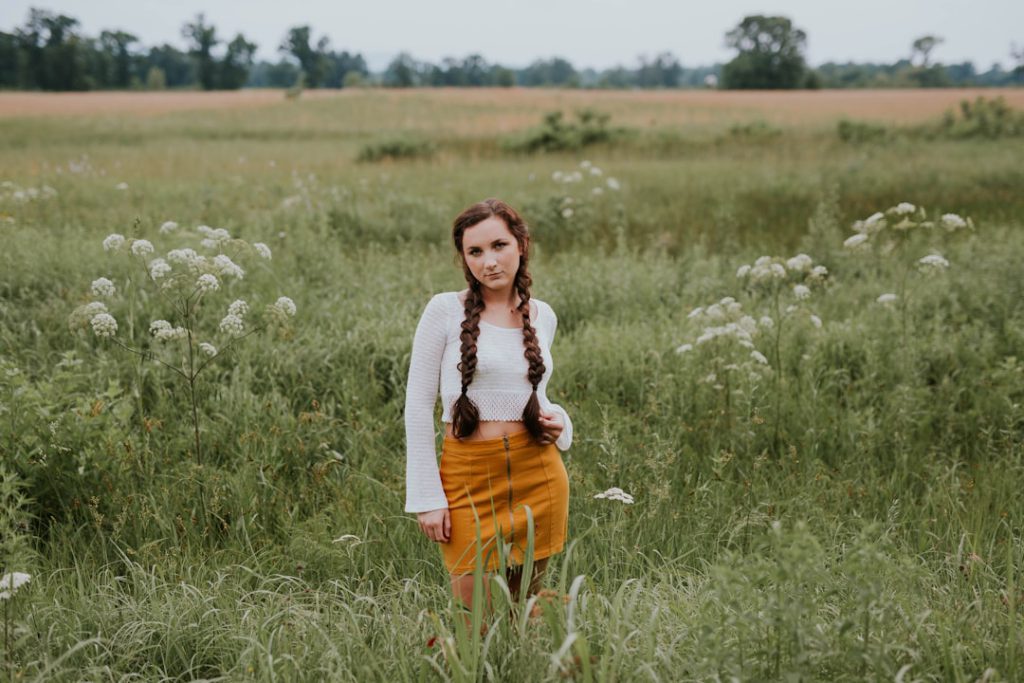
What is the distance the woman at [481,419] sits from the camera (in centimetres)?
268

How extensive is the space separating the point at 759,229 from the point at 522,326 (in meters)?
9.46

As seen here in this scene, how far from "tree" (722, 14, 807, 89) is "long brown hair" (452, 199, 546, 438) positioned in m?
82.1

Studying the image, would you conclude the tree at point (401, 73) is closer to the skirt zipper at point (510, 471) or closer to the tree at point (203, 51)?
the tree at point (203, 51)

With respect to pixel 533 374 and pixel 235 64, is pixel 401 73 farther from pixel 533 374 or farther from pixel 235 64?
pixel 533 374

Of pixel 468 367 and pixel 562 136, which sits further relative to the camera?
pixel 562 136

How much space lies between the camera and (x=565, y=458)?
178 inches

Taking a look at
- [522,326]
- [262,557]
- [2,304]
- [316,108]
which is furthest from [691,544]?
[316,108]

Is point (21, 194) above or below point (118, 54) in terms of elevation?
below

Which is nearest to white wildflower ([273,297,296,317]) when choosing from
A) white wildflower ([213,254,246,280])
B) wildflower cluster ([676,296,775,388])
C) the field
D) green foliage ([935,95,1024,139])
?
the field

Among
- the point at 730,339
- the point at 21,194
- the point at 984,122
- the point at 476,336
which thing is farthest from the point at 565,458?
the point at 984,122

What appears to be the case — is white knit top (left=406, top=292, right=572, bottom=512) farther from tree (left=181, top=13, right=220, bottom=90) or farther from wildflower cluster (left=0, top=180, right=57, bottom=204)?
tree (left=181, top=13, right=220, bottom=90)

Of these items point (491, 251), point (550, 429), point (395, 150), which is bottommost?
point (550, 429)

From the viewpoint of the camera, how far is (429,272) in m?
7.92

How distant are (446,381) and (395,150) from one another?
60.6 ft
